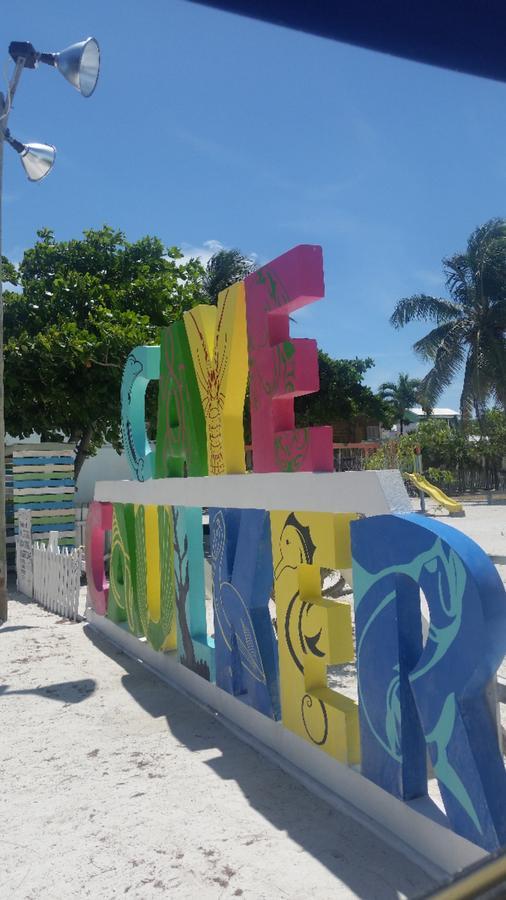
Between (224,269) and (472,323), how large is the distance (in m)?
11.8

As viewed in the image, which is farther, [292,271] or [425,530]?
[292,271]

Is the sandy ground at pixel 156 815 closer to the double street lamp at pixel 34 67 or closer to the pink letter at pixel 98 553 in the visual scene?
the pink letter at pixel 98 553

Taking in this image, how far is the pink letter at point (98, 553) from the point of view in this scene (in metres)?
9.09

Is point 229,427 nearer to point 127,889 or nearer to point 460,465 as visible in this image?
point 127,889

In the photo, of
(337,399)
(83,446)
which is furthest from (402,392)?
(83,446)

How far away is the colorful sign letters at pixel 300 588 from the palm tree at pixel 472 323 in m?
26.4

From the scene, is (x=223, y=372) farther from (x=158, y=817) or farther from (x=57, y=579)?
(x=57, y=579)

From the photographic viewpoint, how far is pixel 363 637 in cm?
390

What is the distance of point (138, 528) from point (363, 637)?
13.6ft

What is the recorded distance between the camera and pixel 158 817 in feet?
13.5

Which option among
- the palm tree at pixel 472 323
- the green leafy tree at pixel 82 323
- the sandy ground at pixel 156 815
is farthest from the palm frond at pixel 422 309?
the sandy ground at pixel 156 815

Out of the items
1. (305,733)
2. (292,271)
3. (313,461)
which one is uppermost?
(292,271)

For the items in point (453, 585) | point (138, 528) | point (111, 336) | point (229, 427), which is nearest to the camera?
point (453, 585)

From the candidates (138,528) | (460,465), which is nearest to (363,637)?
(138,528)
